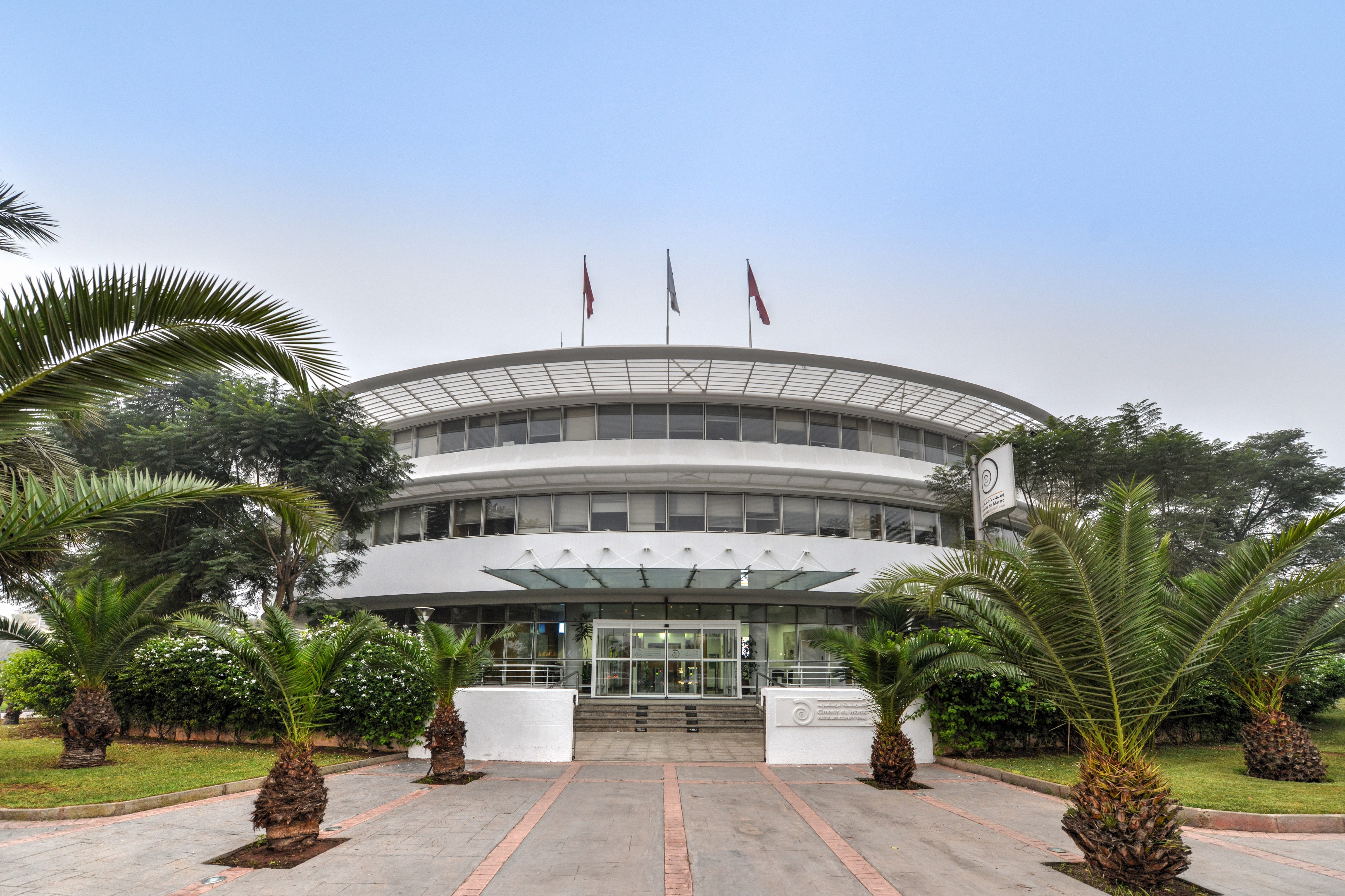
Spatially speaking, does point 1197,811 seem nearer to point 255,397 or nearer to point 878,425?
point 878,425

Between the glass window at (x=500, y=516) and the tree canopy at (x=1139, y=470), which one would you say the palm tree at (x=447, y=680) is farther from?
the tree canopy at (x=1139, y=470)

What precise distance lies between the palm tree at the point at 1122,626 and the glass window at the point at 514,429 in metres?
20.7

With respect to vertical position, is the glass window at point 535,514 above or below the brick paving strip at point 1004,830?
above

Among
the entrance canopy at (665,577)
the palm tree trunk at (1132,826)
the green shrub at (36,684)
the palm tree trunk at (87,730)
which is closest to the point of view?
the palm tree trunk at (1132,826)

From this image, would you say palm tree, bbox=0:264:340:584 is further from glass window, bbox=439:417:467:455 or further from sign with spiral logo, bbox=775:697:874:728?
glass window, bbox=439:417:467:455

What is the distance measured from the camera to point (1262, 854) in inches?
308

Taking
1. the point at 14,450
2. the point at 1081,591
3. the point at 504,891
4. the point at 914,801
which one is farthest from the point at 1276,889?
the point at 14,450

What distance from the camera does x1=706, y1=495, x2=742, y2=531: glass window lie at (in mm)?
24984

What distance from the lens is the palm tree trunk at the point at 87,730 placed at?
39.4 ft

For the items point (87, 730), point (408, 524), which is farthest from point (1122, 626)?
point (408, 524)

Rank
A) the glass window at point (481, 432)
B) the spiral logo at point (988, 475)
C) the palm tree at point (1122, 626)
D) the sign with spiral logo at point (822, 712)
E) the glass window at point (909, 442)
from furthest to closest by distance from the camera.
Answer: the glass window at point (909, 442) → the glass window at point (481, 432) → the spiral logo at point (988, 475) → the sign with spiral logo at point (822, 712) → the palm tree at point (1122, 626)

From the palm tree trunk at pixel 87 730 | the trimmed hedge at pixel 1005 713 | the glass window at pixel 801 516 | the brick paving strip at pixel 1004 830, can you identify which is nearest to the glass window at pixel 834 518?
the glass window at pixel 801 516

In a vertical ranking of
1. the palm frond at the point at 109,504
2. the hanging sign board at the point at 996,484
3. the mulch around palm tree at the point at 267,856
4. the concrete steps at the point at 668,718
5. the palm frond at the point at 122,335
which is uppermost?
the hanging sign board at the point at 996,484

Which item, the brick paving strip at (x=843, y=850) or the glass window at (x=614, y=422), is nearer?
the brick paving strip at (x=843, y=850)
